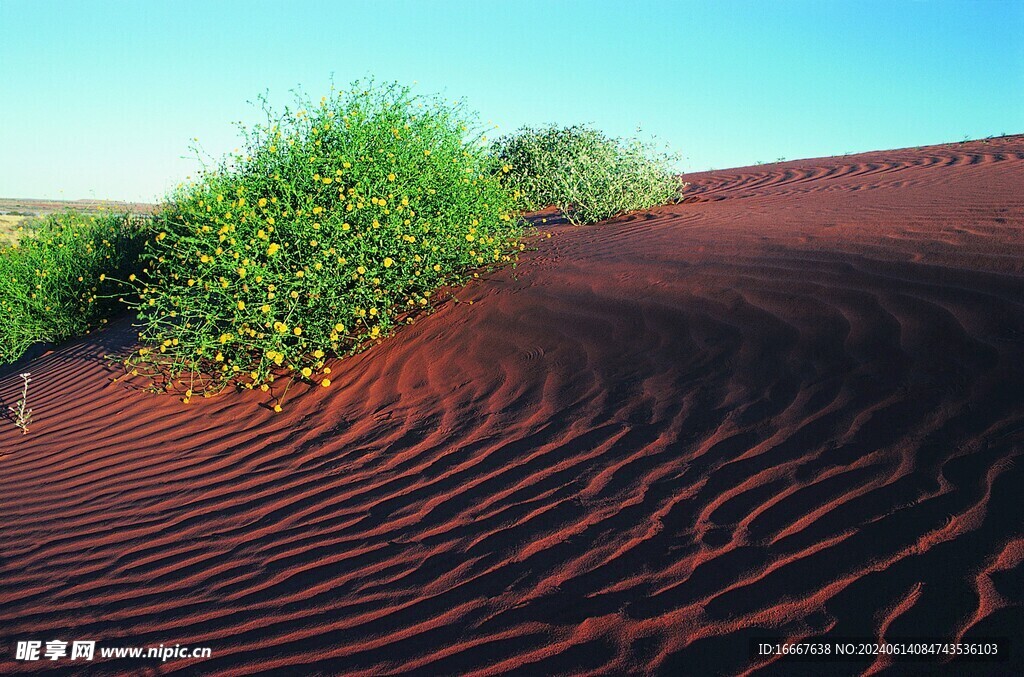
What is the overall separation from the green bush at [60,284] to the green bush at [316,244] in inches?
124

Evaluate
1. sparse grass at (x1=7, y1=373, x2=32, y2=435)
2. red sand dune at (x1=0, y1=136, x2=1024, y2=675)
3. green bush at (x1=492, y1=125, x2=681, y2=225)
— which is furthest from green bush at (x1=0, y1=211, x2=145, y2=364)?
green bush at (x1=492, y1=125, x2=681, y2=225)

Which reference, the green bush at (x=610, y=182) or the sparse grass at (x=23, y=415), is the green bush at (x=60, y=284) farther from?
the green bush at (x=610, y=182)

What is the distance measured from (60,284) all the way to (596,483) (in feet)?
27.8

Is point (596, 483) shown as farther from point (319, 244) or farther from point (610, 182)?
point (610, 182)

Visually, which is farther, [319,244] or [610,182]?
[610,182]

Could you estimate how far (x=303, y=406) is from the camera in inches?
212

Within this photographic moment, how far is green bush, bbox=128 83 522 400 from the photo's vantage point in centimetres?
569

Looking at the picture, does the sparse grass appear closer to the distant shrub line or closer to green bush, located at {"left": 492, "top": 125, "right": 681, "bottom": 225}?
the distant shrub line

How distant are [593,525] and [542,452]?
0.75m

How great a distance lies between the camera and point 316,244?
5.71 m

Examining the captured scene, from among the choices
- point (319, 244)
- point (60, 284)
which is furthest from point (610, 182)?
point (60, 284)

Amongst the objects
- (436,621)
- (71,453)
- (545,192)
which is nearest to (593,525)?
(436,621)

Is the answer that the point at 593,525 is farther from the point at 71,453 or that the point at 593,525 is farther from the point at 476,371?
the point at 71,453

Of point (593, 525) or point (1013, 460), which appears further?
point (593, 525)
